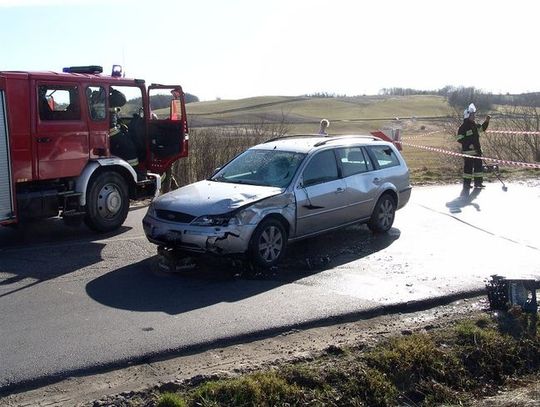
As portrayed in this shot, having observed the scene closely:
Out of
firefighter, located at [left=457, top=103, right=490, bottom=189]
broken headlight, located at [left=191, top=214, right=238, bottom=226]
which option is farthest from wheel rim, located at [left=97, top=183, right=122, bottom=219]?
firefighter, located at [left=457, top=103, right=490, bottom=189]

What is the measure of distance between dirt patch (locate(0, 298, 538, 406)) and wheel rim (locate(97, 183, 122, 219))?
5.36 m

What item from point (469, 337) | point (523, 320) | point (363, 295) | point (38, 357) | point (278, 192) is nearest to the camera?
point (38, 357)

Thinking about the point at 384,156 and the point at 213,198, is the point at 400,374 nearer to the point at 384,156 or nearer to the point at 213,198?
the point at 213,198

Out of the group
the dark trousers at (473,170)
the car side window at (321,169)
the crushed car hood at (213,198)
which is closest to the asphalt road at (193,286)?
the crushed car hood at (213,198)

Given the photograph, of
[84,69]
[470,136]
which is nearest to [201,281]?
[84,69]

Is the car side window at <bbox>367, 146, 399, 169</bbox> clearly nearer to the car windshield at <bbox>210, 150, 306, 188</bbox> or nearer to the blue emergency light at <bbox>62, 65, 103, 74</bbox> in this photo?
the car windshield at <bbox>210, 150, 306, 188</bbox>

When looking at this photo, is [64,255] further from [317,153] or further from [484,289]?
[484,289]

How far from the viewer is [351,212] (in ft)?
33.5

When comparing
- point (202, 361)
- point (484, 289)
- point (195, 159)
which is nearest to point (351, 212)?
point (484, 289)

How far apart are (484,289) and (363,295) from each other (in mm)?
1476

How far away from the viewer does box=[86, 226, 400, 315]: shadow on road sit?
24.0 ft

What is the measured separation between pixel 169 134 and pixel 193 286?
5378 millimetres

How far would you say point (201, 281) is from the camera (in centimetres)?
815

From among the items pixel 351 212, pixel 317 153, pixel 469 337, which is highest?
pixel 317 153
